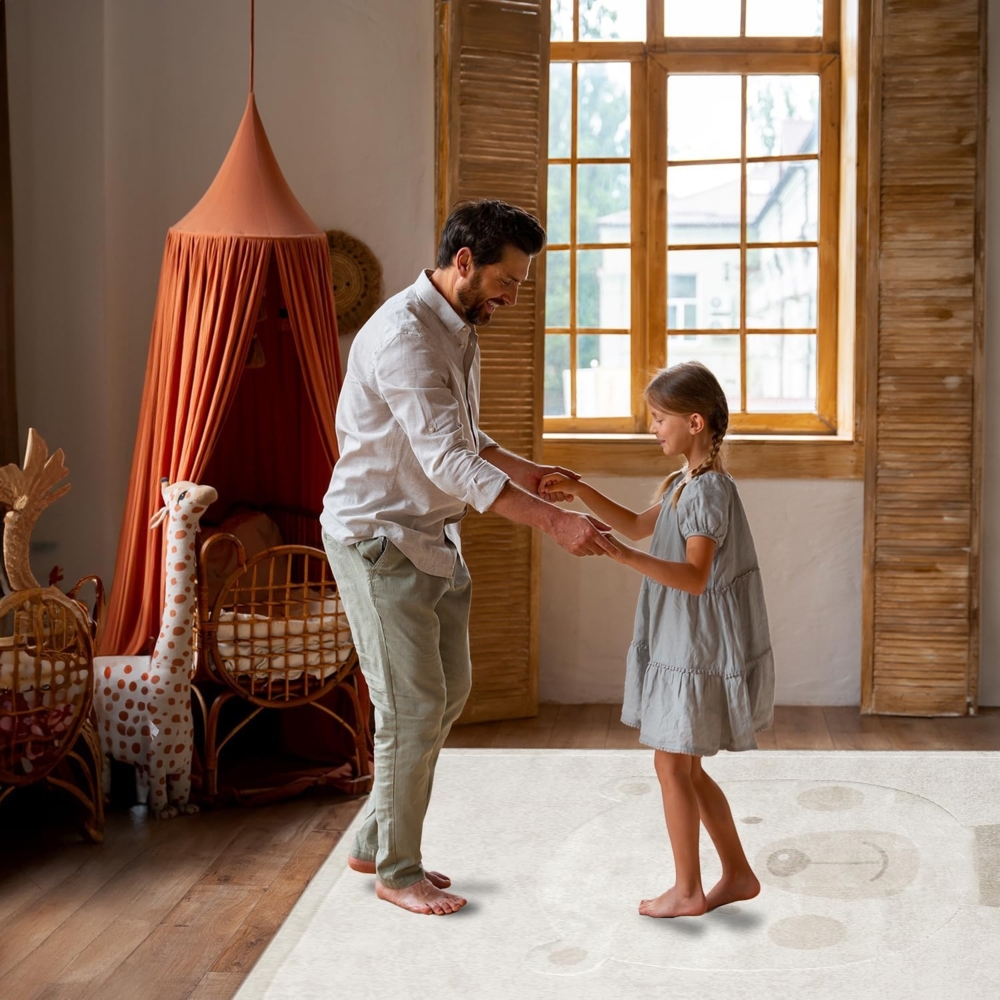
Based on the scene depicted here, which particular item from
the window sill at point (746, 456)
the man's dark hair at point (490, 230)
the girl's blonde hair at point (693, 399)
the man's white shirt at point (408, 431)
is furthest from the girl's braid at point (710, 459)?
the window sill at point (746, 456)

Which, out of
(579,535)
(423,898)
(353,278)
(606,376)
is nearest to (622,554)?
(579,535)

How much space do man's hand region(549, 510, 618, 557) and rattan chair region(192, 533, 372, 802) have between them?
114 cm

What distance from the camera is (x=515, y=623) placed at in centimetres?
415

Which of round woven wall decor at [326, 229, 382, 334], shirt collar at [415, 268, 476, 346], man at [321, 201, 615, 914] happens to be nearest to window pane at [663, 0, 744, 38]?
round woven wall decor at [326, 229, 382, 334]

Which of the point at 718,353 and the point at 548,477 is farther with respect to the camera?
the point at 718,353

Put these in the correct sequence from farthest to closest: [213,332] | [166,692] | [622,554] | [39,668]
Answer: [213,332] < [166,692] < [39,668] < [622,554]

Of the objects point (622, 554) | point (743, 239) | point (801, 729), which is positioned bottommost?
point (801, 729)

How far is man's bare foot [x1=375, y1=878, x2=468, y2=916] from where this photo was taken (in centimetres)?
252

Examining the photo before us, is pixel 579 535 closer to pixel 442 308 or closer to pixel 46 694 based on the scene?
pixel 442 308

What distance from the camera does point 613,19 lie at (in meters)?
4.46

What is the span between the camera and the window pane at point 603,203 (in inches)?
177

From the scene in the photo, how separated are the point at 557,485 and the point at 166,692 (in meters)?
1.22

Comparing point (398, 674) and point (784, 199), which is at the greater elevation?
point (784, 199)

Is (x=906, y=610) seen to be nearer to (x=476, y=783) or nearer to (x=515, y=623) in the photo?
(x=515, y=623)
